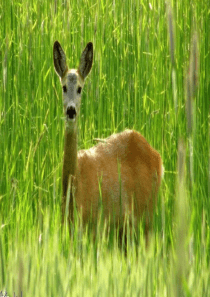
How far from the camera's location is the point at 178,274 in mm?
751

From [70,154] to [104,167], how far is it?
0.89 feet

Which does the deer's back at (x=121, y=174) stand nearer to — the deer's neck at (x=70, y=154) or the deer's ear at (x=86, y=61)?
the deer's neck at (x=70, y=154)

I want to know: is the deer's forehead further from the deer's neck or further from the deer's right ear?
the deer's neck

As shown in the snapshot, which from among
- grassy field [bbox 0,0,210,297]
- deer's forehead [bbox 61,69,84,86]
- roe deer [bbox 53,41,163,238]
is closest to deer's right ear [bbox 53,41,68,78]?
roe deer [bbox 53,41,163,238]

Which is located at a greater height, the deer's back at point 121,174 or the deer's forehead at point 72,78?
the deer's forehead at point 72,78

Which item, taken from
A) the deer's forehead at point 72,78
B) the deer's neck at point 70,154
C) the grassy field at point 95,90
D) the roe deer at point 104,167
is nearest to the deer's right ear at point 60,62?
the roe deer at point 104,167

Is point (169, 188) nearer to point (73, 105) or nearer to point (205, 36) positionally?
point (73, 105)

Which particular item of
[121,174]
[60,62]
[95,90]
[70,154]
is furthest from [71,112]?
[95,90]

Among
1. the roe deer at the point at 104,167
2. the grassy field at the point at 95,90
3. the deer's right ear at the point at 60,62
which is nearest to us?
the grassy field at the point at 95,90

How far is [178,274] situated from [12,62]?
118 inches

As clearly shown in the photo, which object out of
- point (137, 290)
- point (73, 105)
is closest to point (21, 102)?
point (73, 105)

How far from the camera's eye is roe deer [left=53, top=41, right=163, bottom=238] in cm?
282

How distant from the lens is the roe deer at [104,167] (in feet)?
9.25

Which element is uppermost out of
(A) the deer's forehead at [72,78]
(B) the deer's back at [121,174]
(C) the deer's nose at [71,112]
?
(A) the deer's forehead at [72,78]
